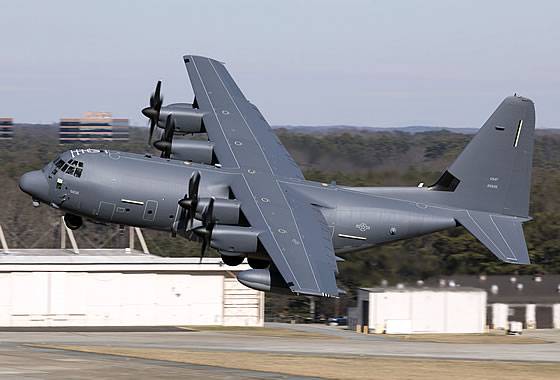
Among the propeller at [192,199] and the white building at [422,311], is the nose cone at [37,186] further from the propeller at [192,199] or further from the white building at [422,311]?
the white building at [422,311]

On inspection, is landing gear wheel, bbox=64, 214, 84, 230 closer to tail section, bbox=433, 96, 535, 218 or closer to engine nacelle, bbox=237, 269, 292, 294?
engine nacelle, bbox=237, 269, 292, 294

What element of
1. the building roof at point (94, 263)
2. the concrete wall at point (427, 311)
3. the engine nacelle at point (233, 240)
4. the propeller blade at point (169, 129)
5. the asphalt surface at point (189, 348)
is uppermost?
the propeller blade at point (169, 129)

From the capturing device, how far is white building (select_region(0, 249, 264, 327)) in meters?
77.4

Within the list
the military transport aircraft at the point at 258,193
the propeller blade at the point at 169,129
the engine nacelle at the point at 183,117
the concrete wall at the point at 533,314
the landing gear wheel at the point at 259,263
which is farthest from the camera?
the concrete wall at the point at 533,314

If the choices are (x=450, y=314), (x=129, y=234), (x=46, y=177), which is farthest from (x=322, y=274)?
(x=129, y=234)

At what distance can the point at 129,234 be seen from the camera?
302ft

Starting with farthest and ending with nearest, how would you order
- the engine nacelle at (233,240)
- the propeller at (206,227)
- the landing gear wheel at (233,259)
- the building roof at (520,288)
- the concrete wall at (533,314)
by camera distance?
the concrete wall at (533,314)
the building roof at (520,288)
the landing gear wheel at (233,259)
the propeller at (206,227)
the engine nacelle at (233,240)

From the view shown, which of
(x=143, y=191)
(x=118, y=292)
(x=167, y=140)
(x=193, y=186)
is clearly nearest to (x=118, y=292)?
(x=118, y=292)

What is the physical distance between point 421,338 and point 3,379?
47.4m

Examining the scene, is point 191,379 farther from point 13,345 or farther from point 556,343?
point 556,343

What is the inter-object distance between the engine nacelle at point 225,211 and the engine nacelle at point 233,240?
5.22ft

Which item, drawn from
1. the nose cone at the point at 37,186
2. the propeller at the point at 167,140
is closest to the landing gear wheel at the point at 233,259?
the propeller at the point at 167,140

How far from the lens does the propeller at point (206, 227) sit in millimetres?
39062

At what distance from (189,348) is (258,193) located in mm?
17357
